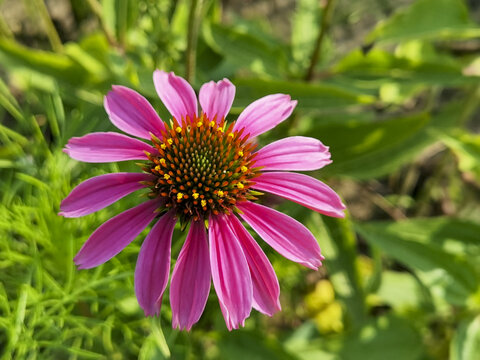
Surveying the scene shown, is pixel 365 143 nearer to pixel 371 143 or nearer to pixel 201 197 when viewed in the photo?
pixel 371 143

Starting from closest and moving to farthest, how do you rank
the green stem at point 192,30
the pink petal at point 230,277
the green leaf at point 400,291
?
the pink petal at point 230,277, the green stem at point 192,30, the green leaf at point 400,291

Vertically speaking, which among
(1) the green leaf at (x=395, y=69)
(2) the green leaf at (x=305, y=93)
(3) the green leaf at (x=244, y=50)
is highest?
(3) the green leaf at (x=244, y=50)

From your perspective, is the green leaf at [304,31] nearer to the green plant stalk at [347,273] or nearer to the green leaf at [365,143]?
the green leaf at [365,143]

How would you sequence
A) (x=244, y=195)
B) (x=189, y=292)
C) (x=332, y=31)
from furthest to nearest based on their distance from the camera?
1. (x=332, y=31)
2. (x=244, y=195)
3. (x=189, y=292)

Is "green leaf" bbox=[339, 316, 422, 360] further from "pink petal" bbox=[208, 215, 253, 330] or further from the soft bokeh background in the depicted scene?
"pink petal" bbox=[208, 215, 253, 330]

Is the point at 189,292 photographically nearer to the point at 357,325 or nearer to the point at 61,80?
the point at 357,325

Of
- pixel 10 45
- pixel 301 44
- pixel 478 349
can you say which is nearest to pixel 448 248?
pixel 478 349

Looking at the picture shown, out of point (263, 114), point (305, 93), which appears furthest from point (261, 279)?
point (305, 93)

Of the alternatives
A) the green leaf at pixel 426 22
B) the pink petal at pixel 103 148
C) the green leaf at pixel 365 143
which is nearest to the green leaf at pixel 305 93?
the green leaf at pixel 365 143
